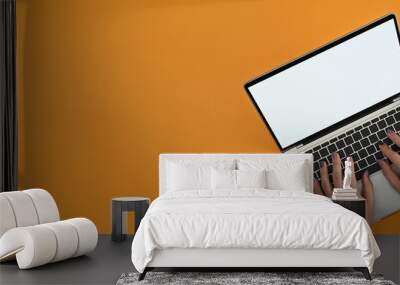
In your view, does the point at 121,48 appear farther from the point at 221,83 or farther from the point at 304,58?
the point at 304,58

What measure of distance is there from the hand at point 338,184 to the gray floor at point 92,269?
2.09ft

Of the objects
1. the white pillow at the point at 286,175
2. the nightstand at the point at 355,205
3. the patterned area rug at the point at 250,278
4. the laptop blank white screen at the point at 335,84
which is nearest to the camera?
the patterned area rug at the point at 250,278

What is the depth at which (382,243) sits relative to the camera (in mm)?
6137

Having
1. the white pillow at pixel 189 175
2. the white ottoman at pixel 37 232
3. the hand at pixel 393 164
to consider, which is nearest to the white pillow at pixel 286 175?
the white pillow at pixel 189 175

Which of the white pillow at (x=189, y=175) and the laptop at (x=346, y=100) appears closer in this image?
the white pillow at (x=189, y=175)

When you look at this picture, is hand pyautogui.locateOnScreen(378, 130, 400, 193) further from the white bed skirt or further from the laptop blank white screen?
the white bed skirt

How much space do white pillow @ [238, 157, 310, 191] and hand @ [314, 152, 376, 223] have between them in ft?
0.89

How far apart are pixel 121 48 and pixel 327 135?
2.38 metres

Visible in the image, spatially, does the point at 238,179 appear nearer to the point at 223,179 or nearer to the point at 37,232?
the point at 223,179

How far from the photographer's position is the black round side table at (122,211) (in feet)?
→ 20.4

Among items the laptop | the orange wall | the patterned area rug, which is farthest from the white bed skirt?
the orange wall

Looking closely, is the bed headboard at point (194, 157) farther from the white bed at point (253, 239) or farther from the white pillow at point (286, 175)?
the white bed at point (253, 239)

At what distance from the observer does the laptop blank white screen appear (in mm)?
6336

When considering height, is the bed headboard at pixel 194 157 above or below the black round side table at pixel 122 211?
above
